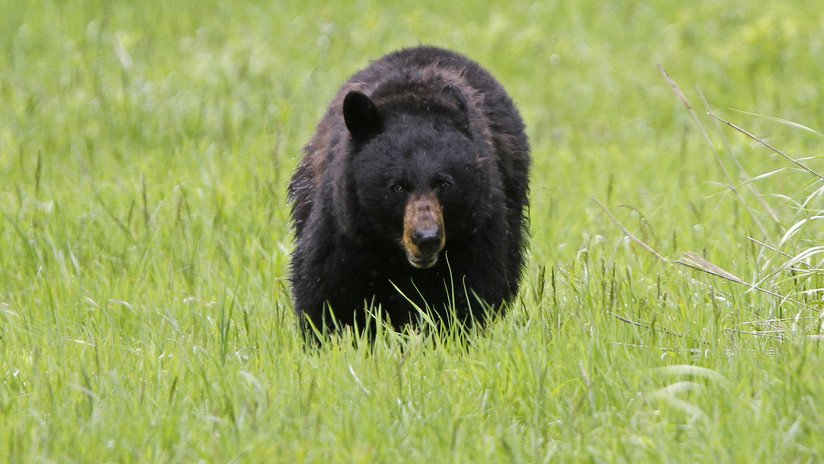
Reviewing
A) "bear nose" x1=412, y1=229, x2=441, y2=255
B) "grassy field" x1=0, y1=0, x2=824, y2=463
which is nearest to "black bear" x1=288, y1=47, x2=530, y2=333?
"bear nose" x1=412, y1=229, x2=441, y2=255

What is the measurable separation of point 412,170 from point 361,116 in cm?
34

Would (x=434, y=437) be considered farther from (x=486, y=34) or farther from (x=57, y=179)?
(x=486, y=34)

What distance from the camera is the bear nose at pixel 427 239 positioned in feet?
14.7

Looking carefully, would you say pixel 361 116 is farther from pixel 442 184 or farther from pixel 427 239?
pixel 427 239

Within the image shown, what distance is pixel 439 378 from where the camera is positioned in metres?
4.06

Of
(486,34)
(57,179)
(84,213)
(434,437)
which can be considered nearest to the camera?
(434,437)

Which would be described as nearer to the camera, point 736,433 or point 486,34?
point 736,433

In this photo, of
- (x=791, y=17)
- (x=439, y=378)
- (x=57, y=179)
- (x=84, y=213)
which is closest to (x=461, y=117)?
(x=439, y=378)

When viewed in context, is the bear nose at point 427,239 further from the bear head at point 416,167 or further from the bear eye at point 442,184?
the bear eye at point 442,184

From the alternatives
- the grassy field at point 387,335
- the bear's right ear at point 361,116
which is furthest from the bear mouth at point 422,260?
the bear's right ear at point 361,116

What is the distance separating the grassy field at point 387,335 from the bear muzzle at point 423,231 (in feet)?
1.06

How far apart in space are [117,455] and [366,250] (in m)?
1.73

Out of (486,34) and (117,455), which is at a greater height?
(486,34)

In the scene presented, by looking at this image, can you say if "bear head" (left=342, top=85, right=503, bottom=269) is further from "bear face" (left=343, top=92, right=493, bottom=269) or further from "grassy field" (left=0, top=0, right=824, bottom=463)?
"grassy field" (left=0, top=0, right=824, bottom=463)
